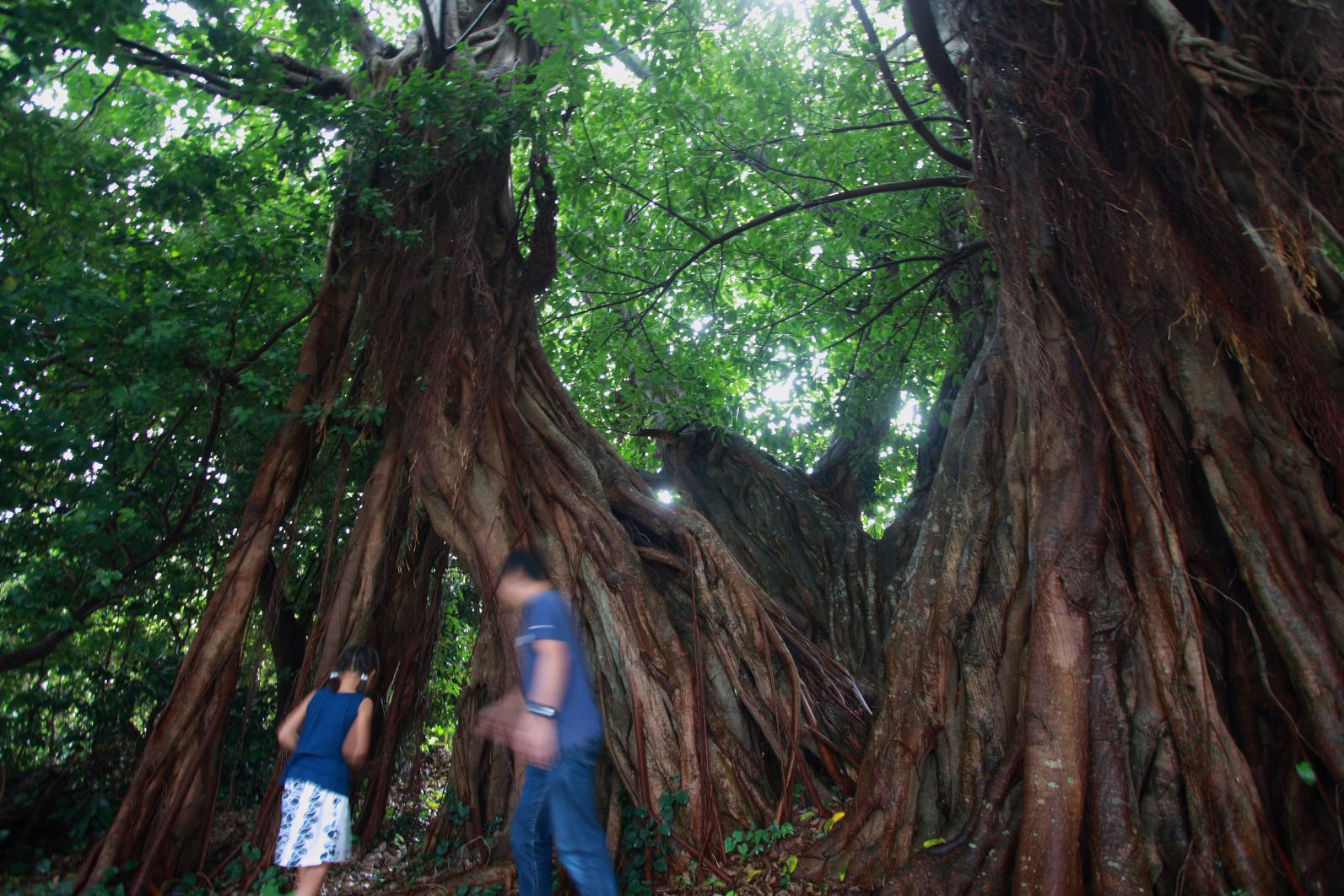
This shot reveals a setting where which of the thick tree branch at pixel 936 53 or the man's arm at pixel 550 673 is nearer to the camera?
the man's arm at pixel 550 673

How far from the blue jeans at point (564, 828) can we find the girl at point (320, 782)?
2.09 feet

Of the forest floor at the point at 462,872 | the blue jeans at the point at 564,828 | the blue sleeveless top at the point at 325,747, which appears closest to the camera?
the blue jeans at the point at 564,828

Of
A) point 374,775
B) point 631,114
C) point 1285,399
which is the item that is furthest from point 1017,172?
point 374,775

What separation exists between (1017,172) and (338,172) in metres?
3.41

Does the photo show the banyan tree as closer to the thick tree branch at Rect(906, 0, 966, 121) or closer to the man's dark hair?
the thick tree branch at Rect(906, 0, 966, 121)

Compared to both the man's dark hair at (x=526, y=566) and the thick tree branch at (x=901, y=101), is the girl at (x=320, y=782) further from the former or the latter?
the thick tree branch at (x=901, y=101)

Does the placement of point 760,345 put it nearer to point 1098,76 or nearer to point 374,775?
point 1098,76

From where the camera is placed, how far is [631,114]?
6039mm

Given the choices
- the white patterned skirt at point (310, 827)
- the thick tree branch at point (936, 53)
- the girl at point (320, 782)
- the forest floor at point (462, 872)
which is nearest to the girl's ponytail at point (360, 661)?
the girl at point (320, 782)

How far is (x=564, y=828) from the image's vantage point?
2.59m

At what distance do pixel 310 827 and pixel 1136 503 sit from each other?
3050 mm

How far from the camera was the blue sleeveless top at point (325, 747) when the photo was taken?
115 inches

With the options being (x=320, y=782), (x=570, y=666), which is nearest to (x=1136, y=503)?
(x=570, y=666)

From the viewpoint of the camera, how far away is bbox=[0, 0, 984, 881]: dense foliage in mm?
4195
